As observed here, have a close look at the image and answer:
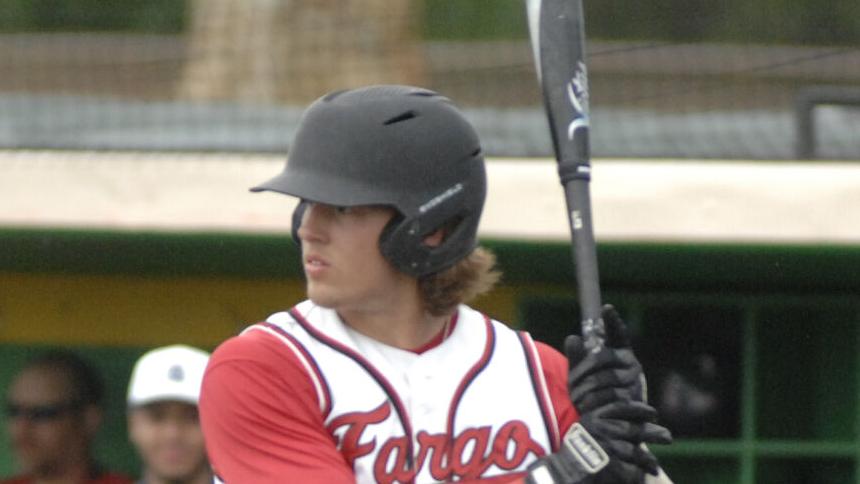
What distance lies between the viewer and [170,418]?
4.75m

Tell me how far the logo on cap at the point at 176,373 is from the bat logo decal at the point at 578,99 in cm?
202

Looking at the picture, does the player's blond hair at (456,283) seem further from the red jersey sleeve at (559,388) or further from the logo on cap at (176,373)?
the logo on cap at (176,373)

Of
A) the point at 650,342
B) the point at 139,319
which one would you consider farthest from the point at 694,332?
the point at 139,319

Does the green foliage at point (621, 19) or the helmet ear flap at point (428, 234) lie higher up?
the helmet ear flap at point (428, 234)

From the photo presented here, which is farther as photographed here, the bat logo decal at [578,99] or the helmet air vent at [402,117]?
the bat logo decal at [578,99]

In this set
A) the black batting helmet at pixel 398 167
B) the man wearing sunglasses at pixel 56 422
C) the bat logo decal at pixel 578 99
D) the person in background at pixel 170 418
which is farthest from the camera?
the man wearing sunglasses at pixel 56 422

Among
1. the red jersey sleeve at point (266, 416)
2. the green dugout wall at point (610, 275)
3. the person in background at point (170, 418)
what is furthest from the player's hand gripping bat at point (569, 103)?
the person in background at point (170, 418)

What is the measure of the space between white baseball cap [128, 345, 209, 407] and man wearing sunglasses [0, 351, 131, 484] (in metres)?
0.37

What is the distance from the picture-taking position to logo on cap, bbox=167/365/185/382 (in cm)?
473

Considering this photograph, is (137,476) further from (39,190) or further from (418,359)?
(418,359)

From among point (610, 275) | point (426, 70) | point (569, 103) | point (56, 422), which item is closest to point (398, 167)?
point (569, 103)

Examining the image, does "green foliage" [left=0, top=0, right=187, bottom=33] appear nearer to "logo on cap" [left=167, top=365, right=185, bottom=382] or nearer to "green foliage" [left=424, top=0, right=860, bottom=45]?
"green foliage" [left=424, top=0, right=860, bottom=45]

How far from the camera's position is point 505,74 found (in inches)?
230

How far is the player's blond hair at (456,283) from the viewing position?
270 cm
